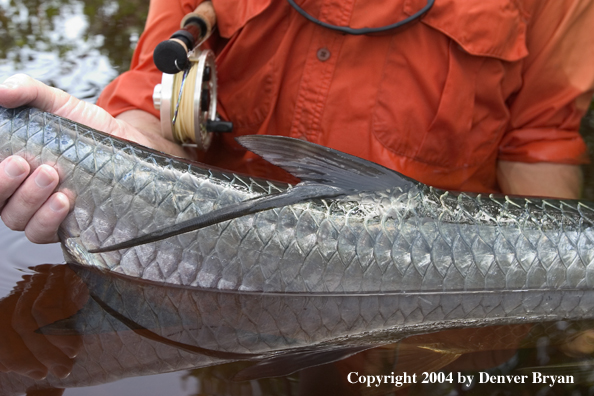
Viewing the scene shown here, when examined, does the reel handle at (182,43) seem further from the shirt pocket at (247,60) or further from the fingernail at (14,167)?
the fingernail at (14,167)

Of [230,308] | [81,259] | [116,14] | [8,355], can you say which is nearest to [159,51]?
[81,259]

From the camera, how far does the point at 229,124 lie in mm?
1944

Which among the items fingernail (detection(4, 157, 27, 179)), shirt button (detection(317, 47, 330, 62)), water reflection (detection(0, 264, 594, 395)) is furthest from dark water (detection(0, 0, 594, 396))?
shirt button (detection(317, 47, 330, 62))

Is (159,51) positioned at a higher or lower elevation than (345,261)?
higher

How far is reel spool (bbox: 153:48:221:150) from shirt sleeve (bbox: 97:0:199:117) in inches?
13.2

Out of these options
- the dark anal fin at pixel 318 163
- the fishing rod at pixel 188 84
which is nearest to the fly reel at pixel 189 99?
the fishing rod at pixel 188 84

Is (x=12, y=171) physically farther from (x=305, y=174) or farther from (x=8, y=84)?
(x=305, y=174)

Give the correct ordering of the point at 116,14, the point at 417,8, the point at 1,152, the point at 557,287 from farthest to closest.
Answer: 1. the point at 116,14
2. the point at 417,8
3. the point at 557,287
4. the point at 1,152

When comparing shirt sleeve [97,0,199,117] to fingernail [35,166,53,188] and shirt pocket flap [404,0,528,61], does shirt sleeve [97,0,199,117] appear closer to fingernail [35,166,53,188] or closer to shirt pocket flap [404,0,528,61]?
fingernail [35,166,53,188]

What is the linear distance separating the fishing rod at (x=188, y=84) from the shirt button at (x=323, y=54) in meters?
0.41

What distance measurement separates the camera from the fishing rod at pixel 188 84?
1681mm

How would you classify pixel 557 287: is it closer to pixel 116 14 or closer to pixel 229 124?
pixel 229 124

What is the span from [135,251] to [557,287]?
1284 mm

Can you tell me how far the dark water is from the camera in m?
1.26
